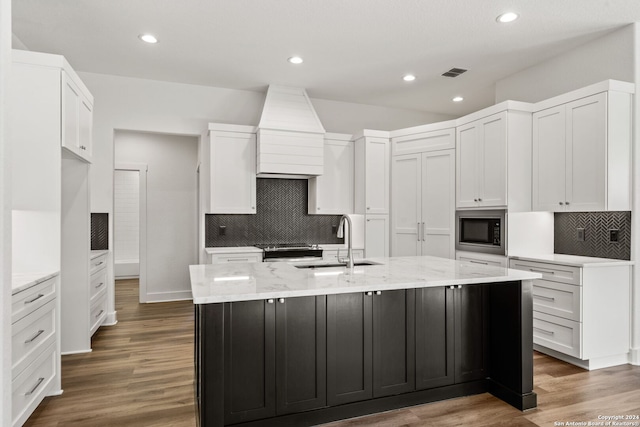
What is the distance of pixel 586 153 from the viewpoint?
11.2 feet

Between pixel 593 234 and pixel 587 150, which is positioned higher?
pixel 587 150


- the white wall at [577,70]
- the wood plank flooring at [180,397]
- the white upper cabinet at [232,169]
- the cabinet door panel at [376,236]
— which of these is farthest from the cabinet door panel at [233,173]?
the white wall at [577,70]

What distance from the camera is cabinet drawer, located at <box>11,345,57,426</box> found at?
2203 mm

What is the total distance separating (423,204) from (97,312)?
3.92 meters

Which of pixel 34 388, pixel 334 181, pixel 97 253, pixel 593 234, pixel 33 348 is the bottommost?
pixel 34 388

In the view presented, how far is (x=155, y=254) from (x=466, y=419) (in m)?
4.93

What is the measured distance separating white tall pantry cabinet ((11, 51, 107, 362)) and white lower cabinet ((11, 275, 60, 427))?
0.33 m

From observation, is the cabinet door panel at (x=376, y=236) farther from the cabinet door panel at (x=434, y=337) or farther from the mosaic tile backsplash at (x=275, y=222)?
the cabinet door panel at (x=434, y=337)

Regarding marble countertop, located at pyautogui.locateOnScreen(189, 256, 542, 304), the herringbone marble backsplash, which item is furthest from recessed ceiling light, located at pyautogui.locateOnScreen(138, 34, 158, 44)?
the herringbone marble backsplash

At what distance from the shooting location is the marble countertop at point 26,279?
222 cm

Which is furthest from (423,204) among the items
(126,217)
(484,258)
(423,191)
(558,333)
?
(126,217)

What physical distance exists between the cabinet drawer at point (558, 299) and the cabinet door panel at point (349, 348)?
1977mm

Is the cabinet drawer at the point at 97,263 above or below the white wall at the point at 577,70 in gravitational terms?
below

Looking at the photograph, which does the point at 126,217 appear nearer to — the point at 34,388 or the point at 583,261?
the point at 34,388
